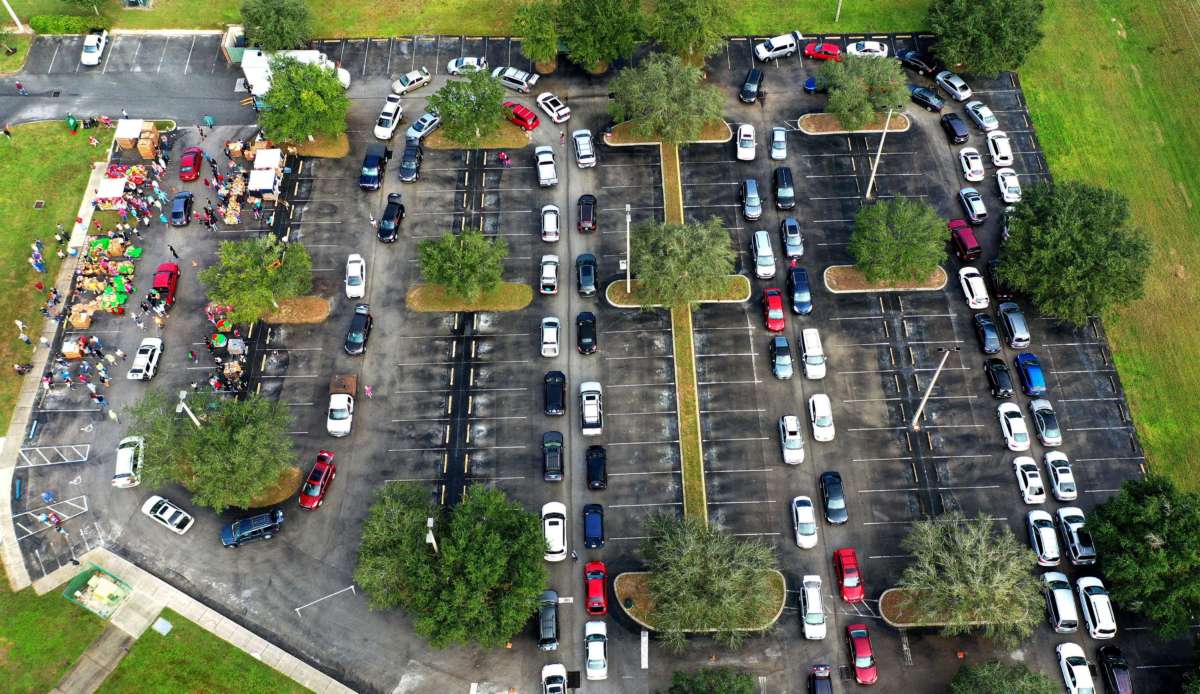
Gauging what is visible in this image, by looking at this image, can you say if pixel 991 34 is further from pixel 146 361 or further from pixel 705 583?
pixel 146 361

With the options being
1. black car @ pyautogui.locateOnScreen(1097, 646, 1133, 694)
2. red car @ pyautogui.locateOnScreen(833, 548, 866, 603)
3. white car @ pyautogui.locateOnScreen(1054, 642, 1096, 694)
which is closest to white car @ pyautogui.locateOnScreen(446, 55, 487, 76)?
red car @ pyautogui.locateOnScreen(833, 548, 866, 603)

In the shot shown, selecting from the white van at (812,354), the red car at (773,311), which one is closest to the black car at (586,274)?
the red car at (773,311)

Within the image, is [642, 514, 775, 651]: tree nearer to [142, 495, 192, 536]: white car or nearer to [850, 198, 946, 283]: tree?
[850, 198, 946, 283]: tree

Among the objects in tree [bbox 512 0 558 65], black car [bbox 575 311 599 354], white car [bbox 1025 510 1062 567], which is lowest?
white car [bbox 1025 510 1062 567]

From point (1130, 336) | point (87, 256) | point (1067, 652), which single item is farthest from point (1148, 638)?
point (87, 256)

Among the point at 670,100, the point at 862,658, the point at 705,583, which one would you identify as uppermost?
the point at 670,100

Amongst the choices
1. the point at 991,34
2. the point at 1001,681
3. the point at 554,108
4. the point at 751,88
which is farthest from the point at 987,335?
the point at 554,108
